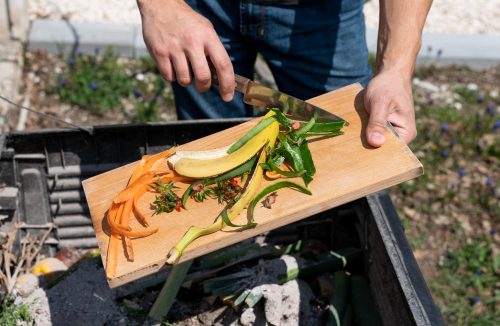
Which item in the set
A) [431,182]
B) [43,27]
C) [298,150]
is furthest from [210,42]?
[43,27]

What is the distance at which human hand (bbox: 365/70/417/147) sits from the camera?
2561mm

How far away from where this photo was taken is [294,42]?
3314 millimetres

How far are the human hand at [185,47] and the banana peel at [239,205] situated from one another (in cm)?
24

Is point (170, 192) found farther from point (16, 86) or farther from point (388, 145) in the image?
point (16, 86)

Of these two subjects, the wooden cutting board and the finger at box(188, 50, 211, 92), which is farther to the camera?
the finger at box(188, 50, 211, 92)

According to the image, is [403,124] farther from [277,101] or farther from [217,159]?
[217,159]

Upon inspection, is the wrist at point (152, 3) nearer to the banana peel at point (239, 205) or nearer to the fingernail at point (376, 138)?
the banana peel at point (239, 205)

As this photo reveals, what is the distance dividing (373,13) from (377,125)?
4315 mm

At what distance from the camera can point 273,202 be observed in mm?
2432

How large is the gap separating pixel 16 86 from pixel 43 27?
83cm

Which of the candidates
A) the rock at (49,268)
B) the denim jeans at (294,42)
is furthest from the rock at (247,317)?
the denim jeans at (294,42)

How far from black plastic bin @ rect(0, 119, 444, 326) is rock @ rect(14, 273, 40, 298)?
24 cm

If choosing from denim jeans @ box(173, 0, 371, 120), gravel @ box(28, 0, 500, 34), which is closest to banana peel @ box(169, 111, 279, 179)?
denim jeans @ box(173, 0, 371, 120)

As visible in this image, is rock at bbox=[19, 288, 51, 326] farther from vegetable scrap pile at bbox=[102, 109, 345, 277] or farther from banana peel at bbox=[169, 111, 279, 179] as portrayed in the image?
banana peel at bbox=[169, 111, 279, 179]
